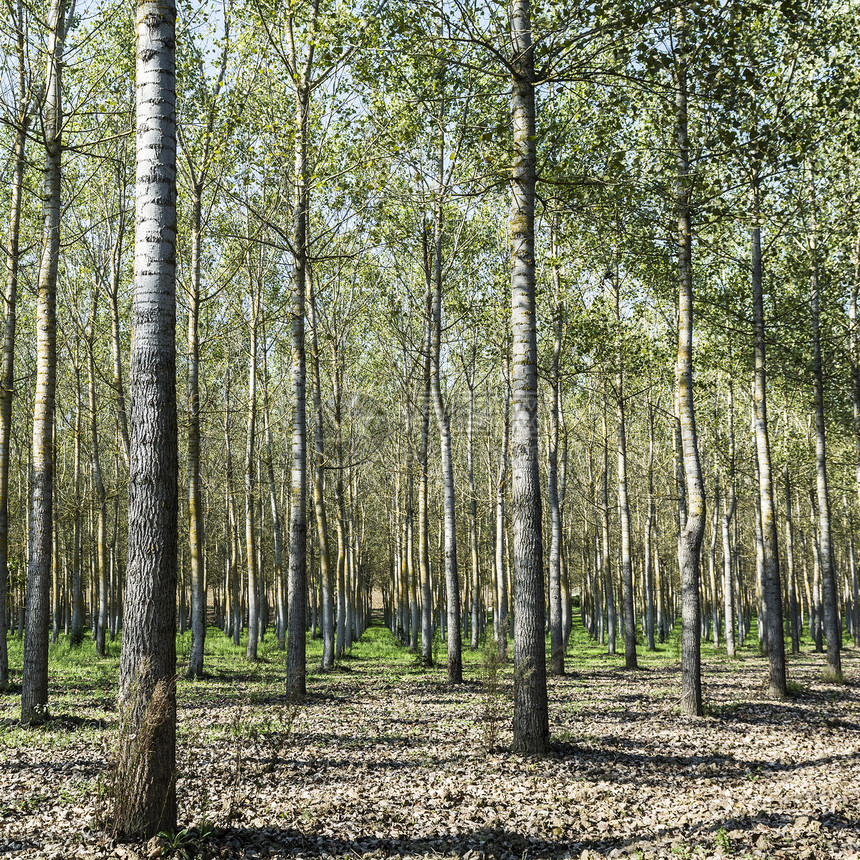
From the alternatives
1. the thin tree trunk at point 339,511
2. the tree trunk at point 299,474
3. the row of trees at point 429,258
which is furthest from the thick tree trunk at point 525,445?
the thin tree trunk at point 339,511

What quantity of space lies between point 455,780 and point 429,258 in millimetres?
12145

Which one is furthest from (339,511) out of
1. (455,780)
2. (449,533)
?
(455,780)

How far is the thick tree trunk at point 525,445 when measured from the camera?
801 cm

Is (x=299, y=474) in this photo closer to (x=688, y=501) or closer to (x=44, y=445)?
(x=44, y=445)

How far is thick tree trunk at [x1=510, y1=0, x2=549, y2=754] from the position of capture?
26.3ft

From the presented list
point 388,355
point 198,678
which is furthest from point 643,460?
point 198,678

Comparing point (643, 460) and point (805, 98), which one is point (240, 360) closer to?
point (805, 98)

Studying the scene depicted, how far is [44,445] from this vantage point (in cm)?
980

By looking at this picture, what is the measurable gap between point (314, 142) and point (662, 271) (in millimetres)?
8183

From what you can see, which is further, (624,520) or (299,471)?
(624,520)

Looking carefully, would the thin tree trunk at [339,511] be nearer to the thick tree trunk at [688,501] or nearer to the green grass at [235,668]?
the green grass at [235,668]

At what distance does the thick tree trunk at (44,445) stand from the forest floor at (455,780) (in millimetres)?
739

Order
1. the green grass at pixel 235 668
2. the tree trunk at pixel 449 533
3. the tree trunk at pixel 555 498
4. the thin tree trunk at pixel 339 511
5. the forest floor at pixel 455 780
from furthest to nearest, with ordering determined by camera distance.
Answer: the thin tree trunk at pixel 339 511 → the tree trunk at pixel 555 498 → the tree trunk at pixel 449 533 → the green grass at pixel 235 668 → the forest floor at pixel 455 780

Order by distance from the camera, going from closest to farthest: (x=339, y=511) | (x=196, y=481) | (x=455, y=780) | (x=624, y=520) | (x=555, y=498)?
1. (x=455, y=780)
2. (x=196, y=481)
3. (x=555, y=498)
4. (x=624, y=520)
5. (x=339, y=511)
